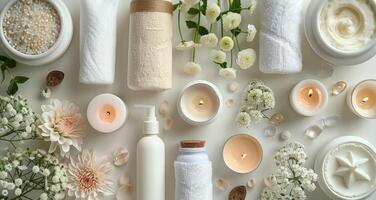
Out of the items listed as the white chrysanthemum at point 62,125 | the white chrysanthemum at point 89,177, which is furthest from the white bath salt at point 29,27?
the white chrysanthemum at point 89,177

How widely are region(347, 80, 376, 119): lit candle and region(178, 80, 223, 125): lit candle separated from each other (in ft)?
0.97

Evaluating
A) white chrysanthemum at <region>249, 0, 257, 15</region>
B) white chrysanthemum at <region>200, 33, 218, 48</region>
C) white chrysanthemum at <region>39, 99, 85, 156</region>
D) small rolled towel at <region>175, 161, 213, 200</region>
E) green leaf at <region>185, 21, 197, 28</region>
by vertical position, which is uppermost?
white chrysanthemum at <region>249, 0, 257, 15</region>

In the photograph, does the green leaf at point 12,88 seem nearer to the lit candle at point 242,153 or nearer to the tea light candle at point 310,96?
the lit candle at point 242,153

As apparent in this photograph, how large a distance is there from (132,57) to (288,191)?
0.46 metres

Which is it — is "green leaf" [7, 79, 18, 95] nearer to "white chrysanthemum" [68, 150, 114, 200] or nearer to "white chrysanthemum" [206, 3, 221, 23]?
"white chrysanthemum" [68, 150, 114, 200]

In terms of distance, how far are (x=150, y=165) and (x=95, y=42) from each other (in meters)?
0.29

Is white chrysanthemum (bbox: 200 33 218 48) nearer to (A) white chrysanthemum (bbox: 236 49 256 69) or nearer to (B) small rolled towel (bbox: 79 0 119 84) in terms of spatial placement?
(A) white chrysanthemum (bbox: 236 49 256 69)

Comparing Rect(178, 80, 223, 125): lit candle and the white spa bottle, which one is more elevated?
Rect(178, 80, 223, 125): lit candle

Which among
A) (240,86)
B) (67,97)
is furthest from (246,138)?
(67,97)

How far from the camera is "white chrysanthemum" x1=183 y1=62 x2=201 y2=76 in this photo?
3.55ft

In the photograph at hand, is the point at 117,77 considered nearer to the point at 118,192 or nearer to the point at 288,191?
the point at 118,192

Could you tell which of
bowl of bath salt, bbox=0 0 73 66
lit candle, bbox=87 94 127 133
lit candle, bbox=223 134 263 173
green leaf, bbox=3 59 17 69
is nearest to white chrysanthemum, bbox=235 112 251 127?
lit candle, bbox=223 134 263 173

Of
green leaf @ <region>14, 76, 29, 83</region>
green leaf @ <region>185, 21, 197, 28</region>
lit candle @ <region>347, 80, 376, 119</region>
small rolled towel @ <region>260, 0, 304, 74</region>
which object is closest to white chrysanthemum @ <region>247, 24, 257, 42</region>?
small rolled towel @ <region>260, 0, 304, 74</region>

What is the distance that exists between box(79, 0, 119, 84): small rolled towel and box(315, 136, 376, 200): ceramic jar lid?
0.52 m
